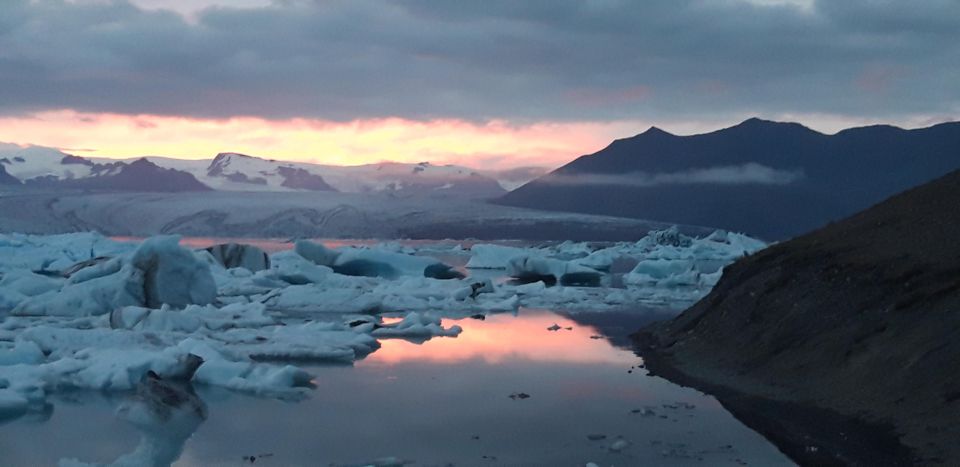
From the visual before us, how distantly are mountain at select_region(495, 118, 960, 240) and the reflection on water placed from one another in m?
84.0

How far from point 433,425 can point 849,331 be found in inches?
150

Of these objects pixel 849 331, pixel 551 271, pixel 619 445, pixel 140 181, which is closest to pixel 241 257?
pixel 551 271

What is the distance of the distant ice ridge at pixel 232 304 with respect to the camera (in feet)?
31.2

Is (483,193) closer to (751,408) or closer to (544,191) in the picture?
(544,191)

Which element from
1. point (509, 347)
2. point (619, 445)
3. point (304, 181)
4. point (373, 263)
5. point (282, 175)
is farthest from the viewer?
point (282, 175)

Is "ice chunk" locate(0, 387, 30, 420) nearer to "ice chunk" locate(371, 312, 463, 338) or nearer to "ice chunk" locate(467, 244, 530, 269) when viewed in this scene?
"ice chunk" locate(371, 312, 463, 338)

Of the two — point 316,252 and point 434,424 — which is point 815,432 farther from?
Answer: point 316,252

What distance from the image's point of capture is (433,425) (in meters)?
7.64

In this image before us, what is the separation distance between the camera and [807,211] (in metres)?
95.2

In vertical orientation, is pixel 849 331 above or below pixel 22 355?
above

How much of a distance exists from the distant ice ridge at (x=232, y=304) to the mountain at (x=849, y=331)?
4.10 m

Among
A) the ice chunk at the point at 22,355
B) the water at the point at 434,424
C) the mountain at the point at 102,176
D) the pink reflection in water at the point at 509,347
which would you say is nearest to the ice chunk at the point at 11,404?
the water at the point at 434,424

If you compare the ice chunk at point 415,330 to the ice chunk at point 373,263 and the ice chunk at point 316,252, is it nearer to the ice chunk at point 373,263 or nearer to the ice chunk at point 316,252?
the ice chunk at point 373,263

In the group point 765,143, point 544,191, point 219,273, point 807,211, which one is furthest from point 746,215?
point 219,273
